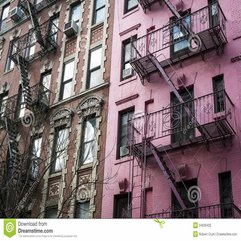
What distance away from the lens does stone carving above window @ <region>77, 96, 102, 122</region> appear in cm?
1900

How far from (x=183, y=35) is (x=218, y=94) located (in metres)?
3.06

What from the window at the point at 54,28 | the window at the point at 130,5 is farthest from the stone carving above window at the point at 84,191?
the window at the point at 54,28

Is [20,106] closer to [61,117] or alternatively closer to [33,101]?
[33,101]

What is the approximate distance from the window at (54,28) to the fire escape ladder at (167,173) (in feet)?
31.2

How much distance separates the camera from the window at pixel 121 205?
16333 mm

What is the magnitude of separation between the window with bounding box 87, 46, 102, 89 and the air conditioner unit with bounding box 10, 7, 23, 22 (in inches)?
276

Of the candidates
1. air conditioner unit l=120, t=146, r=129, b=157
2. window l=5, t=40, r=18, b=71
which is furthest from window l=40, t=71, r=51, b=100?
air conditioner unit l=120, t=146, r=129, b=157

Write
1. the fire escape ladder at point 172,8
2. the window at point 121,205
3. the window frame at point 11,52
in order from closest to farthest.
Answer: the window at point 121,205, the fire escape ladder at point 172,8, the window frame at point 11,52

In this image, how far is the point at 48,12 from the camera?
24562 millimetres

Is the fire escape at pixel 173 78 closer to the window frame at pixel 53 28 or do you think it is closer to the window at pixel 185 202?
the window at pixel 185 202

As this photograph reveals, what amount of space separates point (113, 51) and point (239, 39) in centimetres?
574

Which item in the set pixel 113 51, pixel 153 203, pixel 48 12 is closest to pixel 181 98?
pixel 153 203

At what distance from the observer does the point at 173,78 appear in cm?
1711
